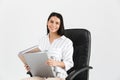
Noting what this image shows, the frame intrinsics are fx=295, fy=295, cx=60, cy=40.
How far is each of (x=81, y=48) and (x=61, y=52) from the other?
0.18 metres

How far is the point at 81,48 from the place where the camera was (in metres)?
2.51

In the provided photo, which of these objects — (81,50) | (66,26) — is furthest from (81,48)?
(66,26)

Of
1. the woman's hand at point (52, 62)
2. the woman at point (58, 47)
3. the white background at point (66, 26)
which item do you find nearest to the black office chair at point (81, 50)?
the woman at point (58, 47)

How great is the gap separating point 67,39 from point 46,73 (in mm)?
354

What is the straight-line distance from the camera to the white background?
3.06m

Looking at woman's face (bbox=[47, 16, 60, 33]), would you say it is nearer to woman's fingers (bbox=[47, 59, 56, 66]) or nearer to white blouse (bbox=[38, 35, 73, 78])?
white blouse (bbox=[38, 35, 73, 78])

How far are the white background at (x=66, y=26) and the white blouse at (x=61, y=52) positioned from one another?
2.20 ft

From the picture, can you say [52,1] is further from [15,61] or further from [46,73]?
[46,73]

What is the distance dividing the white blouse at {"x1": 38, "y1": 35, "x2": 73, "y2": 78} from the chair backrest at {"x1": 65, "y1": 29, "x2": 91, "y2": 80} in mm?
101

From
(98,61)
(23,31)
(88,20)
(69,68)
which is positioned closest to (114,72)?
(98,61)

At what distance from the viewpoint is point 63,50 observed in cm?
244

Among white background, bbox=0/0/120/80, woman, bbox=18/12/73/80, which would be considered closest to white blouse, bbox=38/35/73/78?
woman, bbox=18/12/73/80

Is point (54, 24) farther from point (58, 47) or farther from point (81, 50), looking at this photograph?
point (81, 50)

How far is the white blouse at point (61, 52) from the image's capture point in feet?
7.89
